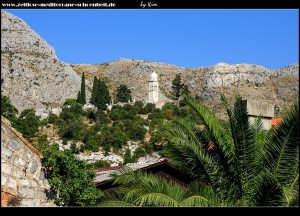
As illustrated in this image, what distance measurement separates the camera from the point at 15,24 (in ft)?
325

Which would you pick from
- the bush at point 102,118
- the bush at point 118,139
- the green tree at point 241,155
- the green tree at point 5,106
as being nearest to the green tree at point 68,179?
the green tree at point 5,106

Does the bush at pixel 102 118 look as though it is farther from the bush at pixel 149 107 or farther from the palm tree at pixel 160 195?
the palm tree at pixel 160 195

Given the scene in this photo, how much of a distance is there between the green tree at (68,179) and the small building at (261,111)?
10.2ft

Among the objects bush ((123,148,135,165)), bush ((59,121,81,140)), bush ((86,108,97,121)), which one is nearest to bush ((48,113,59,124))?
bush ((59,121,81,140))

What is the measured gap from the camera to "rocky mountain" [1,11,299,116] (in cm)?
8356

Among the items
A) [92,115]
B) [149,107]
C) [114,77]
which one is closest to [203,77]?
[114,77]

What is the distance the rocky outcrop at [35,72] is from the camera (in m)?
80.8

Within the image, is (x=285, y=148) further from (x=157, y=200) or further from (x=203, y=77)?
(x=203, y=77)

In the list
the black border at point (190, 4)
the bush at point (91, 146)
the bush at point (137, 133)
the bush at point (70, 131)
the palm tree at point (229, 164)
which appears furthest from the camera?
the bush at point (137, 133)

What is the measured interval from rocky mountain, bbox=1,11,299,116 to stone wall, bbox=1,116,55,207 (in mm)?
63199

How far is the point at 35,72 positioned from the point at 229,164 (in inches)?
3431

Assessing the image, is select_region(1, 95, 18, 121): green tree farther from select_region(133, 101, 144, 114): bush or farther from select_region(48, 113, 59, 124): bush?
select_region(133, 101, 144, 114): bush

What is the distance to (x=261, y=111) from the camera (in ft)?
29.7
